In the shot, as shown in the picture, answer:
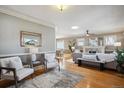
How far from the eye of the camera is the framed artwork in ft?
12.0

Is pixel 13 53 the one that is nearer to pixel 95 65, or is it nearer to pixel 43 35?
pixel 43 35

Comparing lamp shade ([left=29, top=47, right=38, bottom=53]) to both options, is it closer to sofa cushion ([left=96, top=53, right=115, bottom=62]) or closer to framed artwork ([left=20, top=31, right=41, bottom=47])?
framed artwork ([left=20, top=31, right=41, bottom=47])

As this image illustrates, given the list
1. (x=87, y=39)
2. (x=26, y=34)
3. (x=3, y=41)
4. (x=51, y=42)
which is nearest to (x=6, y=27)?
(x=3, y=41)

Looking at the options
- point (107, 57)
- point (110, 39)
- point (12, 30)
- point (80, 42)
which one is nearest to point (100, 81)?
point (107, 57)

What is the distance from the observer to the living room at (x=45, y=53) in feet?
8.97

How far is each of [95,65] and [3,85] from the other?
3848mm

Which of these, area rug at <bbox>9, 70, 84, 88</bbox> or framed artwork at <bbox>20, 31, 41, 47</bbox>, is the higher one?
framed artwork at <bbox>20, 31, 41, 47</bbox>

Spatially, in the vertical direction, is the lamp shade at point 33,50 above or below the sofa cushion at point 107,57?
above

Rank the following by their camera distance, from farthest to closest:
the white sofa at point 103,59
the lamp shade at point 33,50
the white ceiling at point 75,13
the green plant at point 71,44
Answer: the green plant at point 71,44
the white sofa at point 103,59
the lamp shade at point 33,50
the white ceiling at point 75,13

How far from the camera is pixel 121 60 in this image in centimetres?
340

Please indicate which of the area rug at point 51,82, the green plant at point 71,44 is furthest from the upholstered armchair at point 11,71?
the green plant at point 71,44

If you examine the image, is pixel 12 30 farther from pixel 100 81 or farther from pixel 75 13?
pixel 100 81

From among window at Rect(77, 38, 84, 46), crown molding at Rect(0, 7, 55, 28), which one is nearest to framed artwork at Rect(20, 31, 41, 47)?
crown molding at Rect(0, 7, 55, 28)

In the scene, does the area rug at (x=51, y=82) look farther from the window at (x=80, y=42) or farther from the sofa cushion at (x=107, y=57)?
the window at (x=80, y=42)
